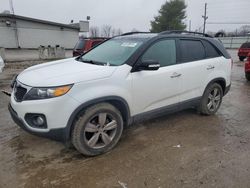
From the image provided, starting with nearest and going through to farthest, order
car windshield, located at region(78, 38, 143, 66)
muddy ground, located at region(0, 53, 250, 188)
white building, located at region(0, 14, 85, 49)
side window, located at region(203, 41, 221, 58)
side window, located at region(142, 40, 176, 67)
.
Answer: muddy ground, located at region(0, 53, 250, 188) → car windshield, located at region(78, 38, 143, 66) → side window, located at region(142, 40, 176, 67) → side window, located at region(203, 41, 221, 58) → white building, located at region(0, 14, 85, 49)

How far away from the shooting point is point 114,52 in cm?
400

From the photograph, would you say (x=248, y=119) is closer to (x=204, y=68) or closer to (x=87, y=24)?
(x=204, y=68)

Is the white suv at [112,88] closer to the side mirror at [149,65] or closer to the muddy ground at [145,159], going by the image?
the side mirror at [149,65]

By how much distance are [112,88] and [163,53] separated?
4.14 ft

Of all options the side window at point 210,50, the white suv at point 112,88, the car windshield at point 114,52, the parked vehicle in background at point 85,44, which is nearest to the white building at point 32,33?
the parked vehicle in background at point 85,44

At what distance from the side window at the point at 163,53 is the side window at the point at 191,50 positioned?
9.2 inches

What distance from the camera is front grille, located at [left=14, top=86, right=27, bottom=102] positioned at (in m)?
3.14

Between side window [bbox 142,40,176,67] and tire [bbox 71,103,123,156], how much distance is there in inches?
41.0

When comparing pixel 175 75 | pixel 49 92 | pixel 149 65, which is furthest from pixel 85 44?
pixel 49 92

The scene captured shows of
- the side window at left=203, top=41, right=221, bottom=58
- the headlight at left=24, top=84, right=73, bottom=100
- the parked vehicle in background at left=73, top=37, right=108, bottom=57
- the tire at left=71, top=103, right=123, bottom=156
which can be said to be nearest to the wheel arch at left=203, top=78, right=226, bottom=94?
the side window at left=203, top=41, right=221, bottom=58

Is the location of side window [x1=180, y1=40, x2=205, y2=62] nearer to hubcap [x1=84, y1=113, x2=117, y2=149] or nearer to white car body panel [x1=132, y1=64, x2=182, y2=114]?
white car body panel [x1=132, y1=64, x2=182, y2=114]

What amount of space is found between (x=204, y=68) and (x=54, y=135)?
3077 mm

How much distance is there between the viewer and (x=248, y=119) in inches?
192

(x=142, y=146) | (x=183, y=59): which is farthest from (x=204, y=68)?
(x=142, y=146)
